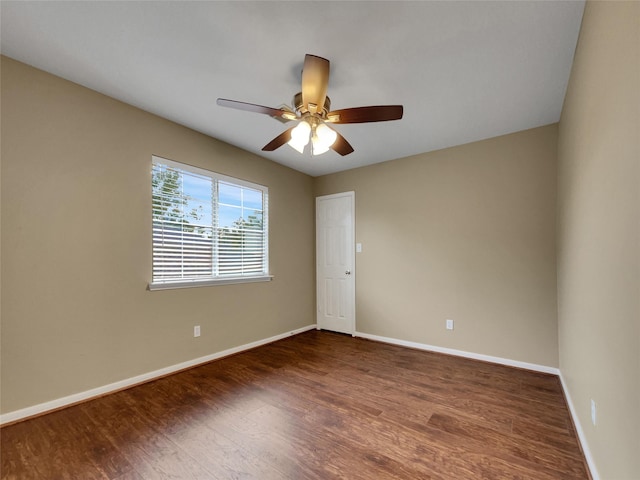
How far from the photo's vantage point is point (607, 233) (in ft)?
4.04

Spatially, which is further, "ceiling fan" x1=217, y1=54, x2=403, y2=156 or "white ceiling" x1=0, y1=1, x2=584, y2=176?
"ceiling fan" x1=217, y1=54, x2=403, y2=156

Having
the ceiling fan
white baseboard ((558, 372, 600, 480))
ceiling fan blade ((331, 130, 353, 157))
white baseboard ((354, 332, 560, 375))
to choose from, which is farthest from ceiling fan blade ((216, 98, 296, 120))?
white baseboard ((354, 332, 560, 375))

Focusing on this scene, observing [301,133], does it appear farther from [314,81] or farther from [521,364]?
[521,364]

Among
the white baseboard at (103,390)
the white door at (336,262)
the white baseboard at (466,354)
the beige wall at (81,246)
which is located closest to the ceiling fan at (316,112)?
the beige wall at (81,246)

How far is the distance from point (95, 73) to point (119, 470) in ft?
8.74

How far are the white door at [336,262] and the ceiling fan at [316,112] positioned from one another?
86.0 inches

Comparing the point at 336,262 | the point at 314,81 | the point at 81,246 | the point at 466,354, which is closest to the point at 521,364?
the point at 466,354

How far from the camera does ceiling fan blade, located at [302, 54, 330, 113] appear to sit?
1.70m

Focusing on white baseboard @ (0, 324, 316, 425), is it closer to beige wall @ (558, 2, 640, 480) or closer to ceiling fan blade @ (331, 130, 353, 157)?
ceiling fan blade @ (331, 130, 353, 157)

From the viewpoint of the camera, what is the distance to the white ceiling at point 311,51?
1580 mm

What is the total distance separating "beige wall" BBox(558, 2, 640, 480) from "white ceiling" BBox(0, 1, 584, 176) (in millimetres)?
346

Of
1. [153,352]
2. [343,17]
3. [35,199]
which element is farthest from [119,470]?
[343,17]

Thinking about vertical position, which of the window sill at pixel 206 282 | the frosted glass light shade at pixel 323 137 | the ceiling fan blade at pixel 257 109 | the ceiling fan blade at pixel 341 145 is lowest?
the window sill at pixel 206 282

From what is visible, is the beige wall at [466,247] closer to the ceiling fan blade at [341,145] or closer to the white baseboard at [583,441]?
the white baseboard at [583,441]
